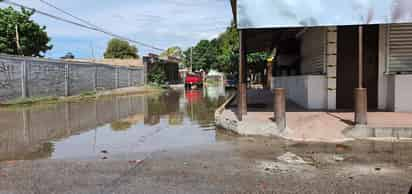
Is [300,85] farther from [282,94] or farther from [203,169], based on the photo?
[203,169]

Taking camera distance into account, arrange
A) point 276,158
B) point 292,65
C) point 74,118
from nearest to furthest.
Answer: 1. point 276,158
2. point 74,118
3. point 292,65

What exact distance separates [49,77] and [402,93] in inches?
795

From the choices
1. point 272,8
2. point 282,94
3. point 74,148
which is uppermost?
point 272,8

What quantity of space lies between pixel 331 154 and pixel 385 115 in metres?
4.14

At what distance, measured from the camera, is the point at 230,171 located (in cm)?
629

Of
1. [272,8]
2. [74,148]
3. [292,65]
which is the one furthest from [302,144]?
[292,65]

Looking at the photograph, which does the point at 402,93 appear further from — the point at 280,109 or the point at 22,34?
the point at 22,34

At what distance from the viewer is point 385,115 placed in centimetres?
1072

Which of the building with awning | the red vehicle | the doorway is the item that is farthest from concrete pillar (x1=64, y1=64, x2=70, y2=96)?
the doorway

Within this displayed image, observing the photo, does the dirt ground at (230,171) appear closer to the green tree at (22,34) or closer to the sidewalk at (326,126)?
the sidewalk at (326,126)

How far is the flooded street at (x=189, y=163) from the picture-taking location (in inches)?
214

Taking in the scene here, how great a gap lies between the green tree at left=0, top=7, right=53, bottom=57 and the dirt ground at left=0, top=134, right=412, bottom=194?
3151 centimetres

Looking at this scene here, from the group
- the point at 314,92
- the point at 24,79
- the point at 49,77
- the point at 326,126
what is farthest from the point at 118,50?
the point at 326,126

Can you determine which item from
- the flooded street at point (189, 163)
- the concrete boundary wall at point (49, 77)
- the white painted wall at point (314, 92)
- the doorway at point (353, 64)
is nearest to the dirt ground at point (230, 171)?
the flooded street at point (189, 163)
